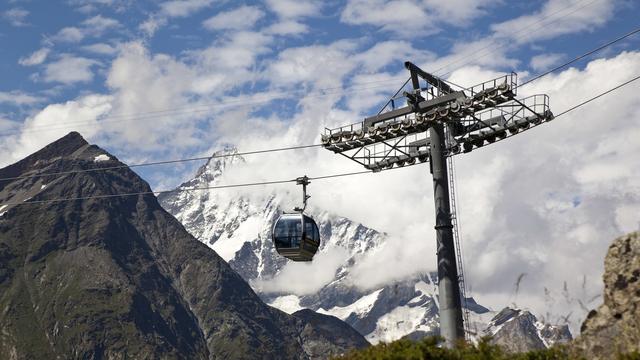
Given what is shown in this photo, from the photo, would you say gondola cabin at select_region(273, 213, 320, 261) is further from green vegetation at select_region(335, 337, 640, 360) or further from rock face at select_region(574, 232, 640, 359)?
rock face at select_region(574, 232, 640, 359)

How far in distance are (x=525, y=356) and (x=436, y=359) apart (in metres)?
2.22

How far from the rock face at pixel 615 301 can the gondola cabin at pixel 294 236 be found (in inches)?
887

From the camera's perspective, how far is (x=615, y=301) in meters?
23.9

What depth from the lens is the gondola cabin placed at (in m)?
45.6

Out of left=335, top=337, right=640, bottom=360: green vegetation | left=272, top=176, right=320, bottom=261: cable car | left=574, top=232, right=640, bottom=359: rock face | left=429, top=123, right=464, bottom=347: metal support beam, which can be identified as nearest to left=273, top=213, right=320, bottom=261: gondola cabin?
left=272, top=176, right=320, bottom=261: cable car

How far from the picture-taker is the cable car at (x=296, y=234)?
45.6 meters

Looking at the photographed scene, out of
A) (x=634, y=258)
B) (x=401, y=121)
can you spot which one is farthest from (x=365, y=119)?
(x=634, y=258)

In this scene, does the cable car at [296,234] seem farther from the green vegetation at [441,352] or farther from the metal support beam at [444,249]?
the green vegetation at [441,352]

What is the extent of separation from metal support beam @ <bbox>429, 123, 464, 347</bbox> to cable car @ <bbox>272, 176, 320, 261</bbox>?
7.31 meters

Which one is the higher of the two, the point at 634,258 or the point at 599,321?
the point at 634,258

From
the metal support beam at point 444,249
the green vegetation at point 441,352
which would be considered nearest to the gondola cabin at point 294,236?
the metal support beam at point 444,249

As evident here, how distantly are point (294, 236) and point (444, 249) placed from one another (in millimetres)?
8908

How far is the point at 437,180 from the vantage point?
4100 cm

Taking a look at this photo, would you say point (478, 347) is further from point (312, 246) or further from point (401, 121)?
point (312, 246)
